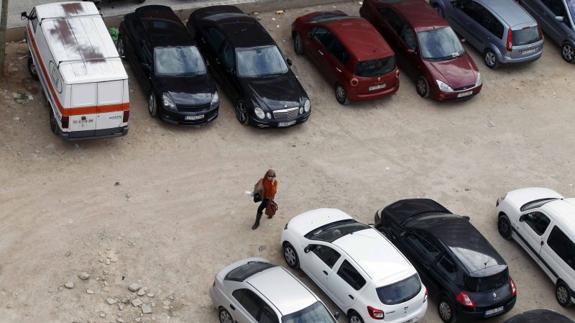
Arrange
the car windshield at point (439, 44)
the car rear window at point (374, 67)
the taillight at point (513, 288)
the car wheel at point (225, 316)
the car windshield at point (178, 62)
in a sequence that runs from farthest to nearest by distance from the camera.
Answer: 1. the car windshield at point (439, 44)
2. the car rear window at point (374, 67)
3. the car windshield at point (178, 62)
4. the taillight at point (513, 288)
5. the car wheel at point (225, 316)

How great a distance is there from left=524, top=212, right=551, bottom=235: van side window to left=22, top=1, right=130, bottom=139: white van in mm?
8500

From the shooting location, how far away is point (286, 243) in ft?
54.5

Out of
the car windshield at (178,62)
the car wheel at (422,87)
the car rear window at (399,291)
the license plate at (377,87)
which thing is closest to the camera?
the car rear window at (399,291)

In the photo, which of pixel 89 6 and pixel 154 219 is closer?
pixel 154 219

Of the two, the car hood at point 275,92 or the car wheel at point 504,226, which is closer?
the car wheel at point 504,226

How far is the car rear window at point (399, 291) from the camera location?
49.1ft

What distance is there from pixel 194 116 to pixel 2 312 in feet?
21.3

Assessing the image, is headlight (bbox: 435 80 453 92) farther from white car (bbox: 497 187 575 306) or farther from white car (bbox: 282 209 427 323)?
white car (bbox: 282 209 427 323)

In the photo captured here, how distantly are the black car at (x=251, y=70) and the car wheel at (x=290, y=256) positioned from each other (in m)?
4.12

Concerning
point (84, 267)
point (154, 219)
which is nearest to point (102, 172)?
point (154, 219)

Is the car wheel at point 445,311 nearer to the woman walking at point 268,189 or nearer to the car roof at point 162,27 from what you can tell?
the woman walking at point 268,189

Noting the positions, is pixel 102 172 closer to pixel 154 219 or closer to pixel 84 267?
pixel 154 219

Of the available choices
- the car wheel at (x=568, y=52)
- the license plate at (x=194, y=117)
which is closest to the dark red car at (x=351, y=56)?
the license plate at (x=194, y=117)

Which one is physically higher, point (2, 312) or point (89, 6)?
point (89, 6)
